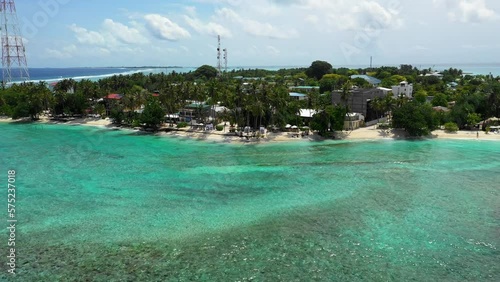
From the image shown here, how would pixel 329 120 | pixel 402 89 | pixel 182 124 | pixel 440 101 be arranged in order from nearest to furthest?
pixel 329 120
pixel 182 124
pixel 440 101
pixel 402 89

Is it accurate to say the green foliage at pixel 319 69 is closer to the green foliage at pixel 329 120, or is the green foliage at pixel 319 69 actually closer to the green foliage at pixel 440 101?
the green foliage at pixel 440 101

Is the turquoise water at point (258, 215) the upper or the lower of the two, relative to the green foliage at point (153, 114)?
lower

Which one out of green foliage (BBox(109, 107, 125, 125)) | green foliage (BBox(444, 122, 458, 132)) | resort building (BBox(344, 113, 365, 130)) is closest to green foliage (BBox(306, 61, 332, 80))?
resort building (BBox(344, 113, 365, 130))

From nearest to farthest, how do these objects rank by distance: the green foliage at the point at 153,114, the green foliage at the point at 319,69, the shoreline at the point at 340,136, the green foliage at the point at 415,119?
the green foliage at the point at 415,119, the shoreline at the point at 340,136, the green foliage at the point at 153,114, the green foliage at the point at 319,69

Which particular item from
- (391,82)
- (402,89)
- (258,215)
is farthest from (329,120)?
(391,82)

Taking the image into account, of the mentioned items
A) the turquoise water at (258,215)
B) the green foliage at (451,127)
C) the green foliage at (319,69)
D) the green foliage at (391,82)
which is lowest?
the turquoise water at (258,215)

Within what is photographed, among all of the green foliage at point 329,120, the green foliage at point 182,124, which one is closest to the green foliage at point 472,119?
the green foliage at point 329,120

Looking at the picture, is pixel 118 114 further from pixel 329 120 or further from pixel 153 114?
pixel 329 120
